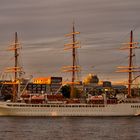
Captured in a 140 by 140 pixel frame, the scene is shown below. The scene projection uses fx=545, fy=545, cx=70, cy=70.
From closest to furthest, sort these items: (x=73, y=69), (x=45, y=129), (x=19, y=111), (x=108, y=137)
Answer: (x=108, y=137)
(x=45, y=129)
(x=19, y=111)
(x=73, y=69)

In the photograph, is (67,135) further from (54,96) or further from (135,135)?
(54,96)

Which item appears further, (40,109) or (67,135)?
(40,109)

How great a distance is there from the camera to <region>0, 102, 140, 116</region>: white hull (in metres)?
103

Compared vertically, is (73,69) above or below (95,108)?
above

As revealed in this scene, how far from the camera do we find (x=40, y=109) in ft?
339

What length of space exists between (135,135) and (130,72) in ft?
177

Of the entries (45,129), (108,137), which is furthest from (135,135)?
(45,129)

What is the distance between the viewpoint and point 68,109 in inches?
4092

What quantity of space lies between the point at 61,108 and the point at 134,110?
14.1 m

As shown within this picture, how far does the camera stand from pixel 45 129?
65.6 metres

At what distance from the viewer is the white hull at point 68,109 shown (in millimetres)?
102562

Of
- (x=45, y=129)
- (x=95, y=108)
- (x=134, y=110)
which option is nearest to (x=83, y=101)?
(x=95, y=108)

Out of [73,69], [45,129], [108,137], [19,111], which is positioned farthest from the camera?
[73,69]

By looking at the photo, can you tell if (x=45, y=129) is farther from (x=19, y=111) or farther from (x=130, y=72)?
(x=130, y=72)
